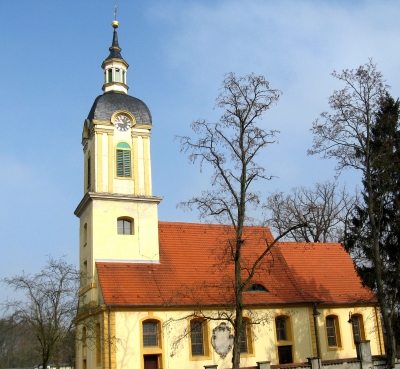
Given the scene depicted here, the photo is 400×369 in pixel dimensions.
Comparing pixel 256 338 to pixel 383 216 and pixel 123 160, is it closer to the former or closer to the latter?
pixel 383 216

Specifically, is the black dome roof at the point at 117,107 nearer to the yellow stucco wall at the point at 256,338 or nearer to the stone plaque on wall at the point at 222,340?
the yellow stucco wall at the point at 256,338

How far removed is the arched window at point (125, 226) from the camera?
2683 cm

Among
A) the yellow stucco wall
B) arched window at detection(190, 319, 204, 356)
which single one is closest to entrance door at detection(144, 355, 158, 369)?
the yellow stucco wall

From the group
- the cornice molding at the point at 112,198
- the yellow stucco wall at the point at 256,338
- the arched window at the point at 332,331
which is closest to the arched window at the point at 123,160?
the cornice molding at the point at 112,198

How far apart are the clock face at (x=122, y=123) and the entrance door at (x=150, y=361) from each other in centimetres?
1178

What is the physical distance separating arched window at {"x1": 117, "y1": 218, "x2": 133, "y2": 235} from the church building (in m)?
→ 0.05

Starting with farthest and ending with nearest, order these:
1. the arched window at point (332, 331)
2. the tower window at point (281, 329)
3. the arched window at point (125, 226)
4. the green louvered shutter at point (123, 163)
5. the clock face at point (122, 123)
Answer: the clock face at point (122, 123) → the green louvered shutter at point (123, 163) → the arched window at point (332, 331) → the arched window at point (125, 226) → the tower window at point (281, 329)

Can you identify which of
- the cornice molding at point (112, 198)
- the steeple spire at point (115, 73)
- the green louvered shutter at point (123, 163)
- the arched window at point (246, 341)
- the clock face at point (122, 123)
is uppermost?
the steeple spire at point (115, 73)

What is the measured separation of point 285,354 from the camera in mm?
26219

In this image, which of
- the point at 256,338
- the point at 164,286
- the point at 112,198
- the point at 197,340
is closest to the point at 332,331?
the point at 256,338

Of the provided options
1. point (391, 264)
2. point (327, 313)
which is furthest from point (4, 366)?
point (391, 264)

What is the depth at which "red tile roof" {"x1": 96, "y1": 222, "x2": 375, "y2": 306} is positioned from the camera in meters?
24.8

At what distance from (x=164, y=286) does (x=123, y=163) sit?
6885 millimetres

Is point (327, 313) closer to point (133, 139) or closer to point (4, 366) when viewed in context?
point (133, 139)
